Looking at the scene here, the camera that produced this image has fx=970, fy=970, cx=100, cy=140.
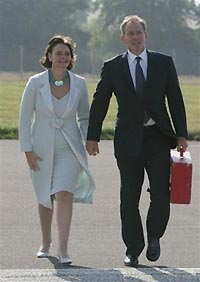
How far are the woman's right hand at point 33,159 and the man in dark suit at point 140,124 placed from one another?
1.48 ft

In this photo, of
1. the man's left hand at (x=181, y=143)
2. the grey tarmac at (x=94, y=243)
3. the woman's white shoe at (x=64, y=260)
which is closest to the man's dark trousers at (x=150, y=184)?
the man's left hand at (x=181, y=143)

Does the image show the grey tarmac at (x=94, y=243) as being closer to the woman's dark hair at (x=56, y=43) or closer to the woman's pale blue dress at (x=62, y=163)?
the woman's pale blue dress at (x=62, y=163)

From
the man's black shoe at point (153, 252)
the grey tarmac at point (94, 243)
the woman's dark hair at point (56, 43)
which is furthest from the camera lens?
the woman's dark hair at point (56, 43)

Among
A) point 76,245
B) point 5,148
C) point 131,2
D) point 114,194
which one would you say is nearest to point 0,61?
point 131,2

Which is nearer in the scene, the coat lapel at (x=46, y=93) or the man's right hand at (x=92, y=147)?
the man's right hand at (x=92, y=147)

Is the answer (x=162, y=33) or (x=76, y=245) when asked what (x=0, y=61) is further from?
(x=76, y=245)

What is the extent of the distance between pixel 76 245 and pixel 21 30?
42.7 metres

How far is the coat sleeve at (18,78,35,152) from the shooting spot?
7.47m

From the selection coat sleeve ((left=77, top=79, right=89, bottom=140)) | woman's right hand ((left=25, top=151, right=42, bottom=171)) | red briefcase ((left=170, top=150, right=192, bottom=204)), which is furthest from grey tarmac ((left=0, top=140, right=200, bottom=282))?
coat sleeve ((left=77, top=79, right=89, bottom=140))

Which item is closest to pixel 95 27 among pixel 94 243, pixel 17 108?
pixel 17 108

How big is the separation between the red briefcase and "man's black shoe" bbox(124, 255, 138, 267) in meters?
0.54

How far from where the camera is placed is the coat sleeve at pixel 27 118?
747 cm

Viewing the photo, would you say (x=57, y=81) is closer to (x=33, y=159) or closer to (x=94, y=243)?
(x=33, y=159)

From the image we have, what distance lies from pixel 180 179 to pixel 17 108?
16.9m
